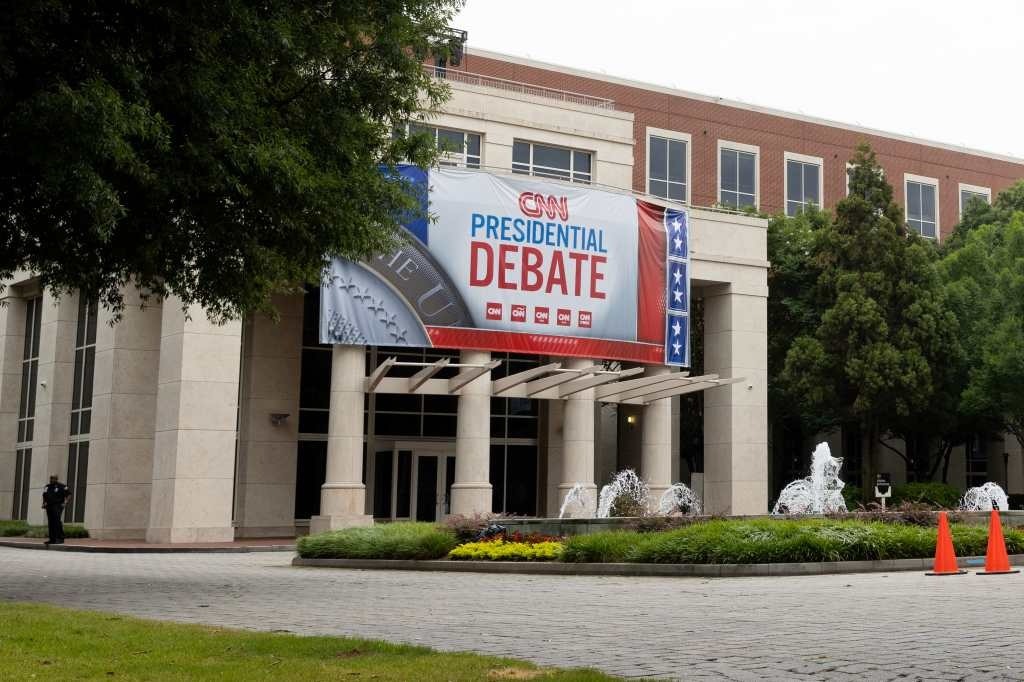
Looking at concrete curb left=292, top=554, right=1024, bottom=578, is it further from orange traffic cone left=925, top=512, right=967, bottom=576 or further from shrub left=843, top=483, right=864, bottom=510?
shrub left=843, top=483, right=864, bottom=510

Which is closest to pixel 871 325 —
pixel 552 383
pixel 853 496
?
pixel 853 496

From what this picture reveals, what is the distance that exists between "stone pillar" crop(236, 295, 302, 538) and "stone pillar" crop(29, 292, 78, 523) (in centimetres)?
639

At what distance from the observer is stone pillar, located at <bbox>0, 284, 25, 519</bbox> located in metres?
44.0

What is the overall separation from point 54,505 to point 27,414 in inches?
529

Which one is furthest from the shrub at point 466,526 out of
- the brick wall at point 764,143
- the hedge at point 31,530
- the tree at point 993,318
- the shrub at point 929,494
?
the brick wall at point 764,143

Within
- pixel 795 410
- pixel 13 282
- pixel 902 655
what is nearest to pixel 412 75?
pixel 902 655

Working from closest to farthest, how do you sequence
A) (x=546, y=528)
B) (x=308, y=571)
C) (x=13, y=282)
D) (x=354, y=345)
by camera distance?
1. (x=308, y=571)
2. (x=546, y=528)
3. (x=354, y=345)
4. (x=13, y=282)

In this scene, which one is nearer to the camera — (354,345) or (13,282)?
(354,345)

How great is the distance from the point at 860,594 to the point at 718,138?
157 feet

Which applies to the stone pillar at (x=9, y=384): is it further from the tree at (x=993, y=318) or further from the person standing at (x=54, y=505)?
the tree at (x=993, y=318)

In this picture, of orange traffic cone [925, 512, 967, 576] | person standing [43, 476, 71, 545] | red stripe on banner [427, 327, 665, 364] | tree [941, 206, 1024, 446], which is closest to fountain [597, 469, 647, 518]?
red stripe on banner [427, 327, 665, 364]

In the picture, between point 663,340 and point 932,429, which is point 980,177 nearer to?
point 932,429

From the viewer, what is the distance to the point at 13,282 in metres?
44.7

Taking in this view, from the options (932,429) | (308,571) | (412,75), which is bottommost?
(308,571)
